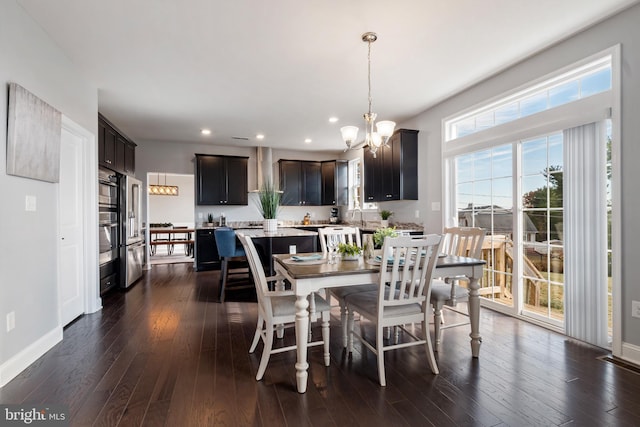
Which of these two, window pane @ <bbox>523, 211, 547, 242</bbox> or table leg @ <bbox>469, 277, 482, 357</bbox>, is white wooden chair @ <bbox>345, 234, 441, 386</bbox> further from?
window pane @ <bbox>523, 211, 547, 242</bbox>

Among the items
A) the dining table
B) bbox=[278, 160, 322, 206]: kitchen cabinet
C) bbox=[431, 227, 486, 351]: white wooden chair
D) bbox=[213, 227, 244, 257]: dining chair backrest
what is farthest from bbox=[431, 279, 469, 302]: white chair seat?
bbox=[278, 160, 322, 206]: kitchen cabinet

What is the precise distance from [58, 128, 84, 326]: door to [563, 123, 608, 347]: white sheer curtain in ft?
15.3

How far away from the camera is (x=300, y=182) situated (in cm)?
748

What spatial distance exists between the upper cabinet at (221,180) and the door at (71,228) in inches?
124

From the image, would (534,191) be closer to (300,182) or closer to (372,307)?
(372,307)

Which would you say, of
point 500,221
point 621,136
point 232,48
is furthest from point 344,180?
point 621,136

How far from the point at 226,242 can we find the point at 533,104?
13.0ft

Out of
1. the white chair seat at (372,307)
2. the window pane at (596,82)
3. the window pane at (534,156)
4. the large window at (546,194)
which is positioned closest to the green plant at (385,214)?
the large window at (546,194)

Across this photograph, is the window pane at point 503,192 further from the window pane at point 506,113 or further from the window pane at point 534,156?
the window pane at point 506,113

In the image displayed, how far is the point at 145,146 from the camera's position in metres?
6.66

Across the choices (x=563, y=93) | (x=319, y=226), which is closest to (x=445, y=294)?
(x=563, y=93)

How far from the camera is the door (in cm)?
317

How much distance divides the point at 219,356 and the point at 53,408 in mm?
1011

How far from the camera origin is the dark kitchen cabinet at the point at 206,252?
255 inches
